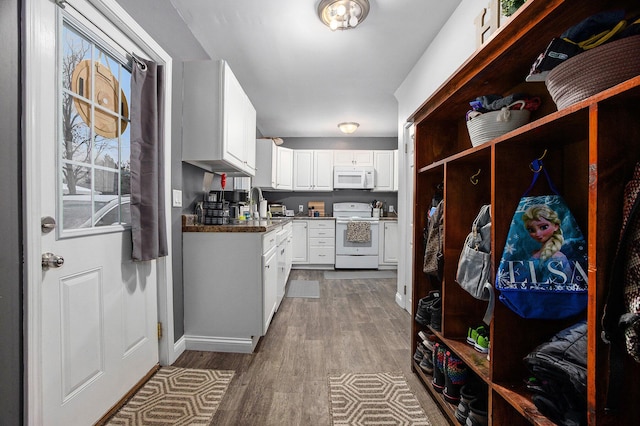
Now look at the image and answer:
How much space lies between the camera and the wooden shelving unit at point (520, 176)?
67cm

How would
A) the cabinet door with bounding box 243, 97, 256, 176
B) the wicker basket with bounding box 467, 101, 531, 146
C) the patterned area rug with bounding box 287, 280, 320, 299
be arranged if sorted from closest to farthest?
1. the wicker basket with bounding box 467, 101, 531, 146
2. the cabinet door with bounding box 243, 97, 256, 176
3. the patterned area rug with bounding box 287, 280, 320, 299

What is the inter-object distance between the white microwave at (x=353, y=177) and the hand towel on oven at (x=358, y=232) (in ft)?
2.35

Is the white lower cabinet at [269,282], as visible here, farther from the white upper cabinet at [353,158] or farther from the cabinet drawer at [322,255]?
the white upper cabinet at [353,158]

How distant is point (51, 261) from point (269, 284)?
1379 mm

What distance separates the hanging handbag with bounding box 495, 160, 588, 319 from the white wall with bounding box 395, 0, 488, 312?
1.31 meters

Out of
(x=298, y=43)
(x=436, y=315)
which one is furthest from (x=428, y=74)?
(x=436, y=315)

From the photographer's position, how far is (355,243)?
4.83 meters

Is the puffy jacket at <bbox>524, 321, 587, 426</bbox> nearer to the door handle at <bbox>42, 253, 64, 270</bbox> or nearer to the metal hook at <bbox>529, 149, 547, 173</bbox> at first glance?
the metal hook at <bbox>529, 149, 547, 173</bbox>

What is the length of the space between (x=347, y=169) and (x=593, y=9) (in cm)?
435

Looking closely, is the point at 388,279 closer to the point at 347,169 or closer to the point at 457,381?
the point at 347,169

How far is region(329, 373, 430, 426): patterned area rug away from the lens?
1.38 metres

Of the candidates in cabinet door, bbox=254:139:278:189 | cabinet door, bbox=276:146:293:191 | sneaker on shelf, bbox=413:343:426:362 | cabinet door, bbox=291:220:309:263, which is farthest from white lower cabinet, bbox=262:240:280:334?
cabinet door, bbox=276:146:293:191

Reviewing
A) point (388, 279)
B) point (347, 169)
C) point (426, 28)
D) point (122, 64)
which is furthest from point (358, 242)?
point (122, 64)

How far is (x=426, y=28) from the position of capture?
2.14m
